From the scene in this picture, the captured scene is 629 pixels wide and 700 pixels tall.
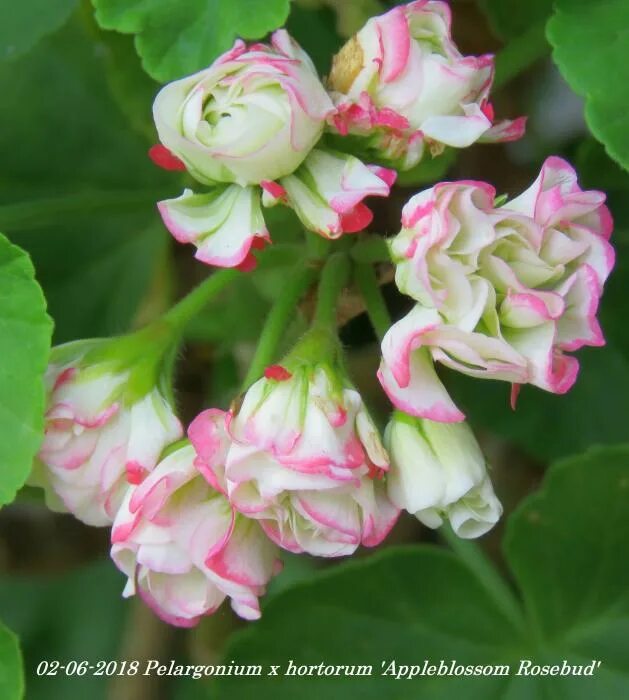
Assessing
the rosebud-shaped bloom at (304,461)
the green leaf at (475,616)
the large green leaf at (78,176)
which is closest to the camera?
the rosebud-shaped bloom at (304,461)

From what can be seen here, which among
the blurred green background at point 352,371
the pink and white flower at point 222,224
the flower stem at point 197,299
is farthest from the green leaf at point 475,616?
the pink and white flower at point 222,224

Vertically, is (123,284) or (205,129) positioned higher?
(205,129)

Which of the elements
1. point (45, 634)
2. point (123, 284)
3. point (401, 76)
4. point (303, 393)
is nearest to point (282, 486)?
point (303, 393)

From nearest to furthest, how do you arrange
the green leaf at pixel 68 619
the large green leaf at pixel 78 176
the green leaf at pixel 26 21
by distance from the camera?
the green leaf at pixel 26 21 → the large green leaf at pixel 78 176 → the green leaf at pixel 68 619

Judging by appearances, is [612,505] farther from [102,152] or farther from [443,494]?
[102,152]

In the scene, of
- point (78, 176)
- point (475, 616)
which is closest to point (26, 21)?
point (78, 176)

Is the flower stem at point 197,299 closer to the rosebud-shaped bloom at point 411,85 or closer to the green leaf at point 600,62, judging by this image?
the rosebud-shaped bloom at point 411,85

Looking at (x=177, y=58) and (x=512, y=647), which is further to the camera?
(x=512, y=647)
